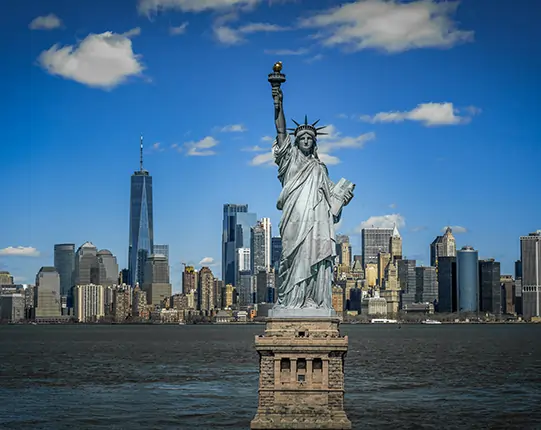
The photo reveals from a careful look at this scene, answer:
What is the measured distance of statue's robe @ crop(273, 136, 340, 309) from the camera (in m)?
31.4

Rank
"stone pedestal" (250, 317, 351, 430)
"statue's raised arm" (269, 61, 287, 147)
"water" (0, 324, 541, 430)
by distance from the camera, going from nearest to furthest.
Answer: "stone pedestal" (250, 317, 351, 430), "statue's raised arm" (269, 61, 287, 147), "water" (0, 324, 541, 430)

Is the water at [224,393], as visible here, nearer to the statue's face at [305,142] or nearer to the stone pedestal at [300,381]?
the stone pedestal at [300,381]

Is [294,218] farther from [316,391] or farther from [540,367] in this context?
[540,367]

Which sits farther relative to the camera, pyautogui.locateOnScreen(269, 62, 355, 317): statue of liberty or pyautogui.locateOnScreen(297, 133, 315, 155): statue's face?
pyautogui.locateOnScreen(297, 133, 315, 155): statue's face

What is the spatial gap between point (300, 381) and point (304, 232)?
4.65 m

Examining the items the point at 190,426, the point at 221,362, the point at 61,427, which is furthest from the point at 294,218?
the point at 221,362

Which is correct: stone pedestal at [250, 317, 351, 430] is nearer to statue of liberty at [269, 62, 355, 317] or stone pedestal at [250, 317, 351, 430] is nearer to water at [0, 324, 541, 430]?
statue of liberty at [269, 62, 355, 317]

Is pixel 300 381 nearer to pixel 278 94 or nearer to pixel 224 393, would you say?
pixel 278 94

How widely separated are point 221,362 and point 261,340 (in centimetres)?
6405

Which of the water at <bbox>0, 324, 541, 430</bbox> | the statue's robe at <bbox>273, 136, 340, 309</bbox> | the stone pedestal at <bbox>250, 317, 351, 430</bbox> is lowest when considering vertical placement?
the water at <bbox>0, 324, 541, 430</bbox>

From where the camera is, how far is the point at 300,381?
96.6ft

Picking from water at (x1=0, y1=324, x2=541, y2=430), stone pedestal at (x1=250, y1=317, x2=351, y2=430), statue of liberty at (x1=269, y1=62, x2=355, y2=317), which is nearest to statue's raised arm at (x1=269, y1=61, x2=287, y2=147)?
statue of liberty at (x1=269, y1=62, x2=355, y2=317)

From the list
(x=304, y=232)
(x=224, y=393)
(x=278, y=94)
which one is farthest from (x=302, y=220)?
(x=224, y=393)

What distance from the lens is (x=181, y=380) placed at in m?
71.1
